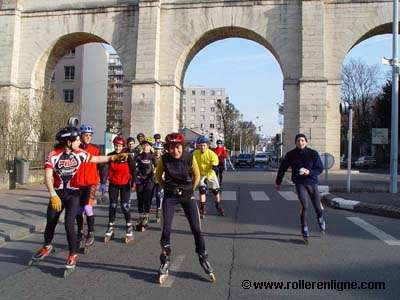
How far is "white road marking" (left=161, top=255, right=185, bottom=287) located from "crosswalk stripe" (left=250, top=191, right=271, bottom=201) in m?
9.18

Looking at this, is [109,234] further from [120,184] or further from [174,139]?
[174,139]

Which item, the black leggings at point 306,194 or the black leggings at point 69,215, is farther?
the black leggings at point 306,194

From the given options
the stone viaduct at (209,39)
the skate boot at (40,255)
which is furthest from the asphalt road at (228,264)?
the stone viaduct at (209,39)

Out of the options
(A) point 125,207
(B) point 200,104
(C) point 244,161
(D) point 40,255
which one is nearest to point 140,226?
(A) point 125,207

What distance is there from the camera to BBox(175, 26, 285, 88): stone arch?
33.2 meters

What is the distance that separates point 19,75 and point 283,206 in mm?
27355

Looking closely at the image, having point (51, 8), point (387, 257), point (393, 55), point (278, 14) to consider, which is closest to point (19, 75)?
point (51, 8)

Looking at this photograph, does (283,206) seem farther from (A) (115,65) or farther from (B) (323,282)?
(A) (115,65)

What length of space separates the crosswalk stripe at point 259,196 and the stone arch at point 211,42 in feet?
51.8

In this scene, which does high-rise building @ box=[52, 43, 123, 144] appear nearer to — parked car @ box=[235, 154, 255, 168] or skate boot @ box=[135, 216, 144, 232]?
parked car @ box=[235, 154, 255, 168]

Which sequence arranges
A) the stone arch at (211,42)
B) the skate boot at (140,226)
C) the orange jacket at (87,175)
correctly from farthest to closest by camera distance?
the stone arch at (211,42)
the skate boot at (140,226)
the orange jacket at (87,175)

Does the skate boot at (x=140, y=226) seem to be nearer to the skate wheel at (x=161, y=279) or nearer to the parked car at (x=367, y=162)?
the skate wheel at (x=161, y=279)

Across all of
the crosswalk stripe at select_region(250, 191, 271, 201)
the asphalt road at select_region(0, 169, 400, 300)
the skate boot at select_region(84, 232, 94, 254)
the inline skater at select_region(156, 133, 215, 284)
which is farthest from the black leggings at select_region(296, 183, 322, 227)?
the crosswalk stripe at select_region(250, 191, 271, 201)

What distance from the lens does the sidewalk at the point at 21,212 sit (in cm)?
967
